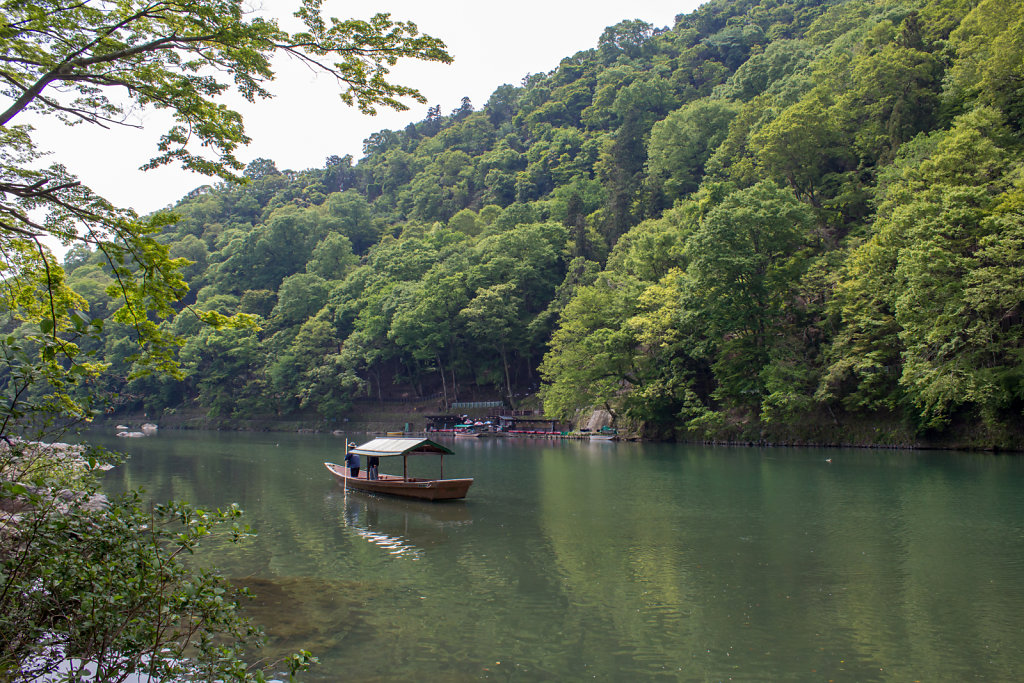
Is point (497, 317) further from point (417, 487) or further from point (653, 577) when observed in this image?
point (653, 577)

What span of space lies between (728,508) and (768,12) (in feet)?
323

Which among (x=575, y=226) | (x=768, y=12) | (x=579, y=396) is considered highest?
(x=768, y=12)

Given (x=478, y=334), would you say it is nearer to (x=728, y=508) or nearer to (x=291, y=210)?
(x=728, y=508)

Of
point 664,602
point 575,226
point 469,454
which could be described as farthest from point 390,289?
point 664,602

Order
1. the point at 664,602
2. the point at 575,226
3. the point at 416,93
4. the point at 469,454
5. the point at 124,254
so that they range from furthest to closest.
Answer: the point at 575,226, the point at 469,454, the point at 664,602, the point at 416,93, the point at 124,254

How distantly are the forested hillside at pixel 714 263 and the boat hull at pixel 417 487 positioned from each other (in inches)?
307

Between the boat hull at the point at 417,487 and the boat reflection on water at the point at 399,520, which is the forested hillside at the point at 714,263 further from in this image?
the boat hull at the point at 417,487

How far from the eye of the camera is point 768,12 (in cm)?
9556

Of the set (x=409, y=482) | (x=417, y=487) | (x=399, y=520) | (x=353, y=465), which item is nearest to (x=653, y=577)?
(x=399, y=520)

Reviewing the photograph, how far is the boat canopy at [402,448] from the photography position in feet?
67.5

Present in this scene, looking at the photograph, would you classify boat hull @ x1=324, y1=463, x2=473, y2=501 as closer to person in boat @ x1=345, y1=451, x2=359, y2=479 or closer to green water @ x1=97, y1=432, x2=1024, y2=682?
green water @ x1=97, y1=432, x2=1024, y2=682

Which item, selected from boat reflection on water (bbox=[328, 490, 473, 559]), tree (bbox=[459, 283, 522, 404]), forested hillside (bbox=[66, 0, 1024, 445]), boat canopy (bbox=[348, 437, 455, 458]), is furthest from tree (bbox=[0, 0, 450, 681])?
tree (bbox=[459, 283, 522, 404])

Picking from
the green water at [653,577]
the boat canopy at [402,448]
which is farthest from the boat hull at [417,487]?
the boat canopy at [402,448]

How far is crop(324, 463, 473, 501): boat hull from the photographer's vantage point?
66.7ft
